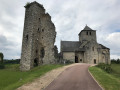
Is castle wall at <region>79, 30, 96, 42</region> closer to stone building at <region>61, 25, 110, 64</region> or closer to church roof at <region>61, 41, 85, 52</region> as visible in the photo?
stone building at <region>61, 25, 110, 64</region>

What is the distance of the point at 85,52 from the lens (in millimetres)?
41688

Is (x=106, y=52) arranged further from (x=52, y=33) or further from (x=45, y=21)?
(x=45, y=21)

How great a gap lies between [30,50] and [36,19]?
9.15m

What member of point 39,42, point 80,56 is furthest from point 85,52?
point 39,42

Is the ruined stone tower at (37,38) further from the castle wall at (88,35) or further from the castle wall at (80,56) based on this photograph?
the castle wall at (88,35)

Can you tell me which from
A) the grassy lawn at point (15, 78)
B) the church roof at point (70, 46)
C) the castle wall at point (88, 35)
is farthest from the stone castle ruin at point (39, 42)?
the grassy lawn at point (15, 78)

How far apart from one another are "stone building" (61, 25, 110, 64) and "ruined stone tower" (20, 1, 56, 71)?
9.33 metres

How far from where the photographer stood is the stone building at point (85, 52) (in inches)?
1594

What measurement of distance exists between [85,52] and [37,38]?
18.1 meters

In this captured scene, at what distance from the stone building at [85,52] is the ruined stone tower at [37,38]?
9326 mm

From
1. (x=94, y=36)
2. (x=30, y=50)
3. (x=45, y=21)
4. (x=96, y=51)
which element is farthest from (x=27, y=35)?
(x=94, y=36)

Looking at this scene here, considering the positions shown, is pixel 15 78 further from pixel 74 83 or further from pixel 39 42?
pixel 39 42

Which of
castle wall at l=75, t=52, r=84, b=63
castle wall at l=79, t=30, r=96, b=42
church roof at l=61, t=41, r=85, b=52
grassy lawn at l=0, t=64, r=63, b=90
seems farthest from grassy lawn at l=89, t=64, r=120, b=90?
castle wall at l=79, t=30, r=96, b=42

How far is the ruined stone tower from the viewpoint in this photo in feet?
102
